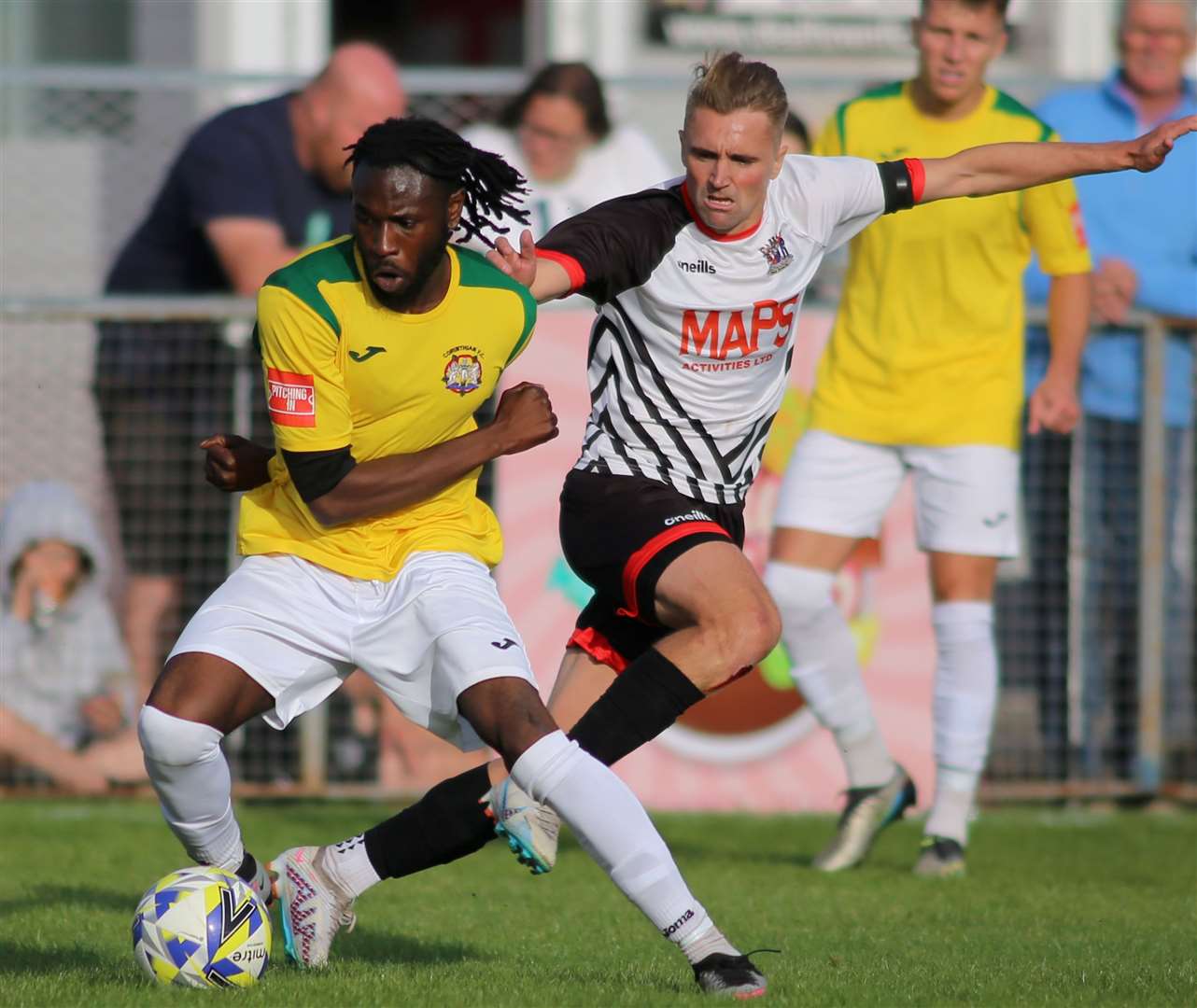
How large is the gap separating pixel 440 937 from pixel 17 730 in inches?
143

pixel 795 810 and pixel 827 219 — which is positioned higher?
pixel 827 219

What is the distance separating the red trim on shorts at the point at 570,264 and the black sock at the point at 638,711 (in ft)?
3.29

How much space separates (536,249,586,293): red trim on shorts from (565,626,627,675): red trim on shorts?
3.58ft

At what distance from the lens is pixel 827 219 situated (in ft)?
19.5

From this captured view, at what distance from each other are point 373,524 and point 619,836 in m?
1.17

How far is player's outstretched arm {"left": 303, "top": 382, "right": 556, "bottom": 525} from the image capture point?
17.0ft

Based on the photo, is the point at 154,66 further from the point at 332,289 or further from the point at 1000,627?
the point at 332,289

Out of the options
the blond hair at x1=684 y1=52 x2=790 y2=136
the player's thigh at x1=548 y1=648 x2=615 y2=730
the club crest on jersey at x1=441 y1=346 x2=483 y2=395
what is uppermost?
the blond hair at x1=684 y1=52 x2=790 y2=136

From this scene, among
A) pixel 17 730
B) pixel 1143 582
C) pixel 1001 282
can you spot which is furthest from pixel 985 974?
pixel 17 730

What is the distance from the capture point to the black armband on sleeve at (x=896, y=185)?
5.91 metres

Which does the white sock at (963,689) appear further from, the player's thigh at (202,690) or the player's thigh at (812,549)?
the player's thigh at (202,690)

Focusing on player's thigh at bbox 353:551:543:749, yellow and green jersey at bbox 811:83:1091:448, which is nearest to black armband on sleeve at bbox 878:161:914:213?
yellow and green jersey at bbox 811:83:1091:448

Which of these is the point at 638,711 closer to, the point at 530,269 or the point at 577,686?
the point at 577,686

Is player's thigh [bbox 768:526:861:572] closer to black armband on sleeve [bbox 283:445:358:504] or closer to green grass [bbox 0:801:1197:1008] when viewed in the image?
green grass [bbox 0:801:1197:1008]
